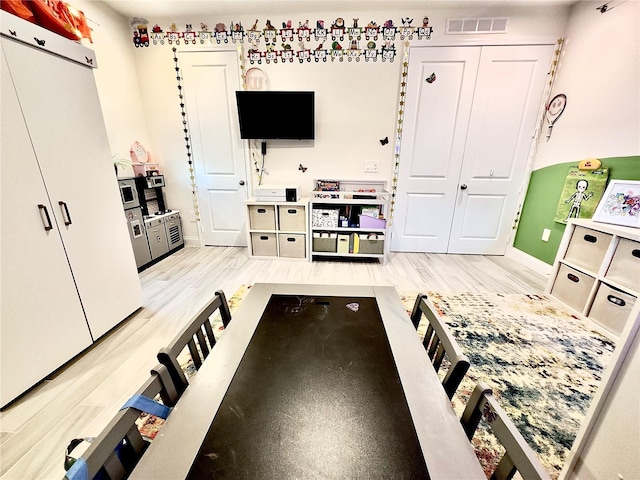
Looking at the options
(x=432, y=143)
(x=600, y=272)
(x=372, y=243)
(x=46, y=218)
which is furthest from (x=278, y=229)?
(x=600, y=272)

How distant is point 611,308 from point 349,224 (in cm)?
232

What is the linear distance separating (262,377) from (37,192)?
1.68 metres

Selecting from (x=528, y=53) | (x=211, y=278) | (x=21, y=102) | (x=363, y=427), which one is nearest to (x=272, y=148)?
(x=211, y=278)

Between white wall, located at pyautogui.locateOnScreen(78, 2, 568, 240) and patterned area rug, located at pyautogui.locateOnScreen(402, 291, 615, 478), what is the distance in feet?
6.35

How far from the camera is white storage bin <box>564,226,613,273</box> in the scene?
203 cm

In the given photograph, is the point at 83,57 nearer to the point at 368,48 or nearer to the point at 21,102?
the point at 21,102

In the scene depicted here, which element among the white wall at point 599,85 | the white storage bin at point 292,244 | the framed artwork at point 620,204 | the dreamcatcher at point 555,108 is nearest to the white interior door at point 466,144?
the dreamcatcher at point 555,108

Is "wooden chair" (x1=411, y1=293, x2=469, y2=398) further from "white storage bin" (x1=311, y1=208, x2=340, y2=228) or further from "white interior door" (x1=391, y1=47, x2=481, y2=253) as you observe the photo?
"white interior door" (x1=391, y1=47, x2=481, y2=253)

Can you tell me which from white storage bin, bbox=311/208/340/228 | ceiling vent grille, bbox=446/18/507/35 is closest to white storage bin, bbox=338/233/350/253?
white storage bin, bbox=311/208/340/228

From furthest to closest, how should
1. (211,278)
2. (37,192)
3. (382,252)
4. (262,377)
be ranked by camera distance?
1. (382,252)
2. (211,278)
3. (37,192)
4. (262,377)

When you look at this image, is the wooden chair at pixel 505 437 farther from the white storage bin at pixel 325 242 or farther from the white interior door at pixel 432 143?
the white interior door at pixel 432 143

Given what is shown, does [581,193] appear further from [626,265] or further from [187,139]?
[187,139]

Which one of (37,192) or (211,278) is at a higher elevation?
(37,192)

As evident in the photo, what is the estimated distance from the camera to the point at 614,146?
2.32 meters
